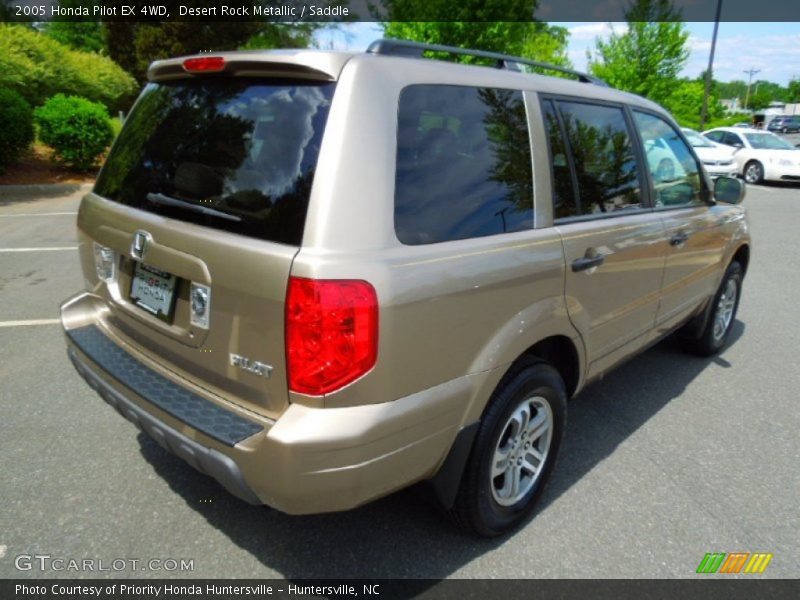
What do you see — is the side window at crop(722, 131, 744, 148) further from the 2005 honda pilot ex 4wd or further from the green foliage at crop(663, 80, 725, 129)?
the 2005 honda pilot ex 4wd

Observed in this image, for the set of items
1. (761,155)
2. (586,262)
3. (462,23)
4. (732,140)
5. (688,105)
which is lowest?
(586,262)

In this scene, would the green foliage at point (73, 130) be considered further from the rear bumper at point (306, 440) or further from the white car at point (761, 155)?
the white car at point (761, 155)

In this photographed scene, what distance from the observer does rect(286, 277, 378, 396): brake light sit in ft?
5.78

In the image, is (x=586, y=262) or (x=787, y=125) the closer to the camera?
(x=586, y=262)

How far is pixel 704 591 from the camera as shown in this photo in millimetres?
2289

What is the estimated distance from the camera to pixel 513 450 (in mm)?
2512

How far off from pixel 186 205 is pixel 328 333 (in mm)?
822

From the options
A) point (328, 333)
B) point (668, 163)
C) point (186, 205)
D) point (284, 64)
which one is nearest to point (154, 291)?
point (186, 205)

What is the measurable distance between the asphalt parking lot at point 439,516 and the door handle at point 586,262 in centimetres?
110

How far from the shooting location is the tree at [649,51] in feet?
79.5

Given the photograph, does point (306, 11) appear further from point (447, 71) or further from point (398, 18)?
point (447, 71)

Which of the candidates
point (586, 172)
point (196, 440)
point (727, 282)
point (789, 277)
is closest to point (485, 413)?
point (196, 440)

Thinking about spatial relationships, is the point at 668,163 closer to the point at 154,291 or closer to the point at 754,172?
the point at 154,291

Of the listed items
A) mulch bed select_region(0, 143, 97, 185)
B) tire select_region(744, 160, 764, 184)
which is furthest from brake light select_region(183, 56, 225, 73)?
tire select_region(744, 160, 764, 184)
